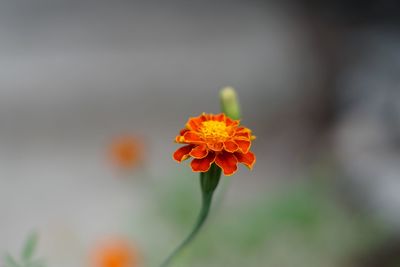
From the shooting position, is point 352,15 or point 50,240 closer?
point 50,240

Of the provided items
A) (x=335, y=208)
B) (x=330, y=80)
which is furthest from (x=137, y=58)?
(x=335, y=208)

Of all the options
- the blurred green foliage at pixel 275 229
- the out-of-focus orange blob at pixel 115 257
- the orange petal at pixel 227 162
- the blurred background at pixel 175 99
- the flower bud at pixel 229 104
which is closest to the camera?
the orange petal at pixel 227 162

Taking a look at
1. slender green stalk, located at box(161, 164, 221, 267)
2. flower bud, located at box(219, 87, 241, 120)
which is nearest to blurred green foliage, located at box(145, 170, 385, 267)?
flower bud, located at box(219, 87, 241, 120)

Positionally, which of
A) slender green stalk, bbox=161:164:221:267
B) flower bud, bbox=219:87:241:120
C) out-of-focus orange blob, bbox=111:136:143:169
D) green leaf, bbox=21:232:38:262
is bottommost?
out-of-focus orange blob, bbox=111:136:143:169

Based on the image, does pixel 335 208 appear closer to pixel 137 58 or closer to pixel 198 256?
pixel 198 256

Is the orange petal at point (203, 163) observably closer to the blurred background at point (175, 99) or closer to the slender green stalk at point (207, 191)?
the slender green stalk at point (207, 191)

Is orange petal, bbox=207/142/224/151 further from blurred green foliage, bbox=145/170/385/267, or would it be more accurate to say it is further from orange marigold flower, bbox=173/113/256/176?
blurred green foliage, bbox=145/170/385/267

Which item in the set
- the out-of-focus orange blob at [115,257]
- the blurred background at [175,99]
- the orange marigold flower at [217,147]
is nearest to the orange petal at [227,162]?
the orange marigold flower at [217,147]
